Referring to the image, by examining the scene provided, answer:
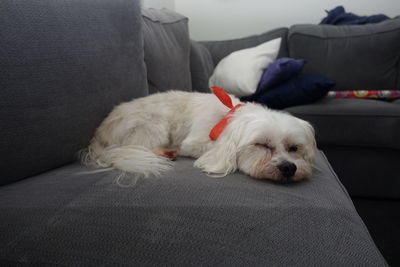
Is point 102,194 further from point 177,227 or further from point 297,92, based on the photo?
point 297,92

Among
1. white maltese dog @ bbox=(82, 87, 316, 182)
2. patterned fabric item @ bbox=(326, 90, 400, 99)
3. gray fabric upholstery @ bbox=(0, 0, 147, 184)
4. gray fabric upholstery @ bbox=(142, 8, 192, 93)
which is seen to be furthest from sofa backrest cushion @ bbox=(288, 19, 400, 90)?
gray fabric upholstery @ bbox=(0, 0, 147, 184)

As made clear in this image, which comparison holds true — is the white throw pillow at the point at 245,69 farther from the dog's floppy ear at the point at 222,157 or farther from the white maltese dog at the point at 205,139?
the dog's floppy ear at the point at 222,157

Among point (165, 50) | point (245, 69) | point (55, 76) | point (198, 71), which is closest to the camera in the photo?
point (55, 76)

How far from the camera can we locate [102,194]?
2.27 feet

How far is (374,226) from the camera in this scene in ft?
5.26

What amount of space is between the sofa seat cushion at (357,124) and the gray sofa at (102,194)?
0.75m

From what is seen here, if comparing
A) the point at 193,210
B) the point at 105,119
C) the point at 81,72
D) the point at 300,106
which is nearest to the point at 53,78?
the point at 81,72

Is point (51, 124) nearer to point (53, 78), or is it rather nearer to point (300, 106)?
point (53, 78)

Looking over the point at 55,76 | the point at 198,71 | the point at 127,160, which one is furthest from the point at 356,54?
the point at 55,76

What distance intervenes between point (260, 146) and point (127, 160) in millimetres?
512

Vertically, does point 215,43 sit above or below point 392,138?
above

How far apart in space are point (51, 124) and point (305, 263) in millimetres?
794

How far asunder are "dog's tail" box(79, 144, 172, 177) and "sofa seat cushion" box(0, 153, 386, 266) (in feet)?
0.44

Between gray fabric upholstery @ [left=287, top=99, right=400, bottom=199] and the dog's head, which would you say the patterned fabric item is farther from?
the dog's head
